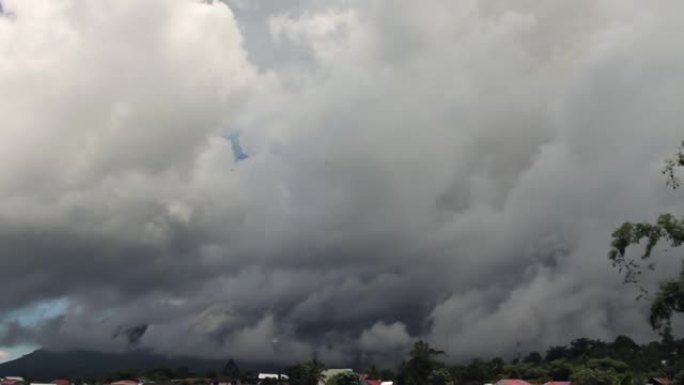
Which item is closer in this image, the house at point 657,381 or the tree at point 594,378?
the tree at point 594,378

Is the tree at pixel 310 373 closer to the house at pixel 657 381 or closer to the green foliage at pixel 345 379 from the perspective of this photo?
the green foliage at pixel 345 379

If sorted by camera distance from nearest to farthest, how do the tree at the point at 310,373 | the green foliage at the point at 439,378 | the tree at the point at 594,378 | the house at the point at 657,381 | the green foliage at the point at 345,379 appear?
1. the tree at the point at 594,378
2. the house at the point at 657,381
3. the green foliage at the point at 345,379
4. the green foliage at the point at 439,378
5. the tree at the point at 310,373

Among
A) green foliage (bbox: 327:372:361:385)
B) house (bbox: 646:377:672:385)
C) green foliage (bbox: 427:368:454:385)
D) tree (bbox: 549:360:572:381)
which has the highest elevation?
tree (bbox: 549:360:572:381)

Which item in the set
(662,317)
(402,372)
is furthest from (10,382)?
(662,317)

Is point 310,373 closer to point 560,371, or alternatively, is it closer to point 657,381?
point 560,371

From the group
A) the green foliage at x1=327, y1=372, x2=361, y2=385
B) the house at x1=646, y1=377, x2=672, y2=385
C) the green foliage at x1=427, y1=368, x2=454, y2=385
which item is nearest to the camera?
the house at x1=646, y1=377, x2=672, y2=385

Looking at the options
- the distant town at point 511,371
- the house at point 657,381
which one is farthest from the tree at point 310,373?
the house at point 657,381

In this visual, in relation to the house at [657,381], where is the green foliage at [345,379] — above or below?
above

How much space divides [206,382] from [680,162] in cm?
17540

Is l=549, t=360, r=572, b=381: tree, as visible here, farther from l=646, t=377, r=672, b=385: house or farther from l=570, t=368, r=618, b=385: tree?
l=570, t=368, r=618, b=385: tree

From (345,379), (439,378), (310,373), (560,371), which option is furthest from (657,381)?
(310,373)

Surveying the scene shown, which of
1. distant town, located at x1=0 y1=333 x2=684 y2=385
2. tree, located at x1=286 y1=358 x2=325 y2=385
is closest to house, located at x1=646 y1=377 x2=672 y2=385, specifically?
distant town, located at x1=0 y1=333 x2=684 y2=385

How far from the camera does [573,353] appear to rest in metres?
198

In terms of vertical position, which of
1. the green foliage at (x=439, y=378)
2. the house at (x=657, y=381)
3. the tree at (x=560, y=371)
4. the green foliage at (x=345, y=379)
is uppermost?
the tree at (x=560, y=371)
